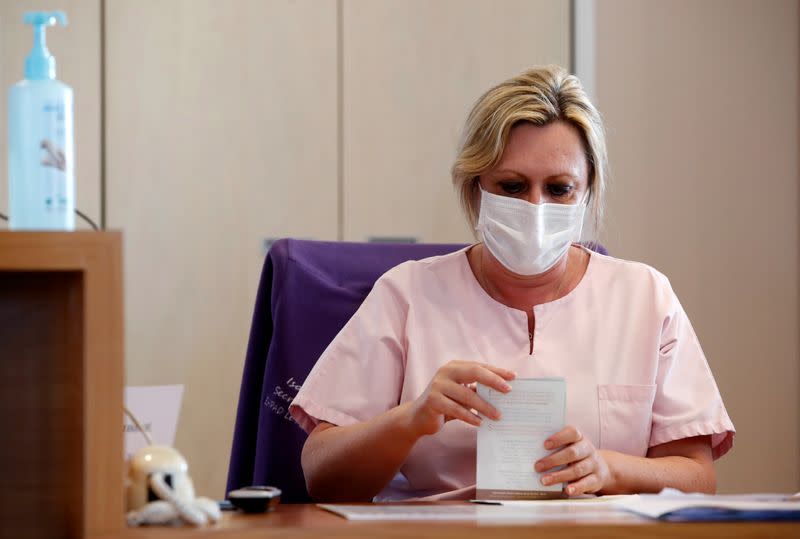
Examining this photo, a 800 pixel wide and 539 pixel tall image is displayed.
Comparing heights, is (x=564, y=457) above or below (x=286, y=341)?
below

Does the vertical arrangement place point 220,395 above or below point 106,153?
below

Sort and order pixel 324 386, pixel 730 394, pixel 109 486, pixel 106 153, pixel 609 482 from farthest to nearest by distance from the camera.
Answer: pixel 730 394
pixel 106 153
pixel 324 386
pixel 609 482
pixel 109 486

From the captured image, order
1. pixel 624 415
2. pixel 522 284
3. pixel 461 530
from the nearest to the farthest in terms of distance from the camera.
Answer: pixel 461 530
pixel 624 415
pixel 522 284

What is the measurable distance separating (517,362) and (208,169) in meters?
1.51

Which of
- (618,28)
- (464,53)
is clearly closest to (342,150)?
(464,53)

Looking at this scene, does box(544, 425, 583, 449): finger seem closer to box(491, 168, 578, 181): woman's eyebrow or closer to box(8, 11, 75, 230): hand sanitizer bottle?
box(491, 168, 578, 181): woman's eyebrow

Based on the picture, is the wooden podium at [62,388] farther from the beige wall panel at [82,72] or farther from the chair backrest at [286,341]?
the beige wall panel at [82,72]

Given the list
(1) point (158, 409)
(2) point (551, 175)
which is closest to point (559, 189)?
(2) point (551, 175)

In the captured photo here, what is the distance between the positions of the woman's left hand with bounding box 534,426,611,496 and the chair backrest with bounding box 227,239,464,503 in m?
0.54

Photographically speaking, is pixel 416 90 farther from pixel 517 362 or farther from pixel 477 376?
pixel 477 376

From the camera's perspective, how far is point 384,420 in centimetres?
144

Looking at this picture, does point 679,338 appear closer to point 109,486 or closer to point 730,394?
point 109,486

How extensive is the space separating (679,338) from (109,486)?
1.00 meters

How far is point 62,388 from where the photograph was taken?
0.98 metres
